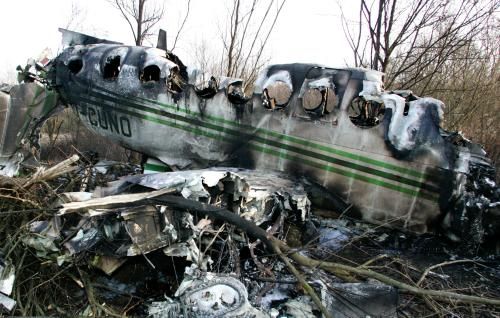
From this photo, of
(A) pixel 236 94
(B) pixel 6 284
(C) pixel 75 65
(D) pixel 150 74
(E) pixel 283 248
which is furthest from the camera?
(C) pixel 75 65

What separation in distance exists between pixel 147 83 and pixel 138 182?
2.81 metres

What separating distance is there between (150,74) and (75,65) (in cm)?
165

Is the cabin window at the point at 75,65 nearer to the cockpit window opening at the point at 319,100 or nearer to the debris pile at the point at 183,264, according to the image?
the debris pile at the point at 183,264

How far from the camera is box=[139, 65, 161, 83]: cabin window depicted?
663 cm

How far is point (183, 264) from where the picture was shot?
473 cm

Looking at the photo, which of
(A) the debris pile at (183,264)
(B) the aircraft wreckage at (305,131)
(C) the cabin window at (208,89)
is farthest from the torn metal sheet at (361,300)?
(C) the cabin window at (208,89)

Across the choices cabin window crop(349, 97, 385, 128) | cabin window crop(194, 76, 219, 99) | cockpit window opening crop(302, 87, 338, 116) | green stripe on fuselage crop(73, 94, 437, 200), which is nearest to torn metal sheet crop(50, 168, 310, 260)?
green stripe on fuselage crop(73, 94, 437, 200)

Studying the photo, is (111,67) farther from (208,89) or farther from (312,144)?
(312,144)

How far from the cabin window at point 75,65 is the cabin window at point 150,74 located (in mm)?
1428

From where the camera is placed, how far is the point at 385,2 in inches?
410

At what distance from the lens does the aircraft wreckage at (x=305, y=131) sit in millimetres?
5418

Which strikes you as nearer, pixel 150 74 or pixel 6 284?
pixel 6 284

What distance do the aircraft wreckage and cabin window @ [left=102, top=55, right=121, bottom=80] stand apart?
2 cm

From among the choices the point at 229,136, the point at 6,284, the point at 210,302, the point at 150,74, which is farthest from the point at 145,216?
the point at 150,74
